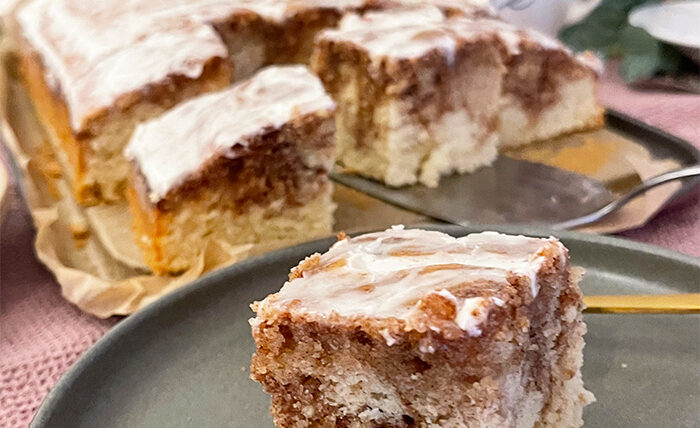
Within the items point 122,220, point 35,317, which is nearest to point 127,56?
point 122,220

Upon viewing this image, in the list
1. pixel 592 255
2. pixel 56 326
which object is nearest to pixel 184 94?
pixel 56 326

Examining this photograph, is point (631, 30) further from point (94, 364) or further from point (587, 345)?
point (94, 364)

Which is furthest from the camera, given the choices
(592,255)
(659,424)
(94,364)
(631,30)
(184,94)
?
(631,30)

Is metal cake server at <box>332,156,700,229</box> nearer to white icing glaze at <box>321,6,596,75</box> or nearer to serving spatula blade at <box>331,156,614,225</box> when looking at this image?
serving spatula blade at <box>331,156,614,225</box>

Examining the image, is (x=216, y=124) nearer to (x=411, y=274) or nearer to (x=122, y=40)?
(x=122, y=40)

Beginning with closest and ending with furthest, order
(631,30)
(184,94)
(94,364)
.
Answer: (94,364)
(184,94)
(631,30)

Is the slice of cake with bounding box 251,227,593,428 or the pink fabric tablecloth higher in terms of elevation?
the slice of cake with bounding box 251,227,593,428

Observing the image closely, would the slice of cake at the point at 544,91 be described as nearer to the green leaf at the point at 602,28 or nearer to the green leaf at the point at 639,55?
the green leaf at the point at 639,55

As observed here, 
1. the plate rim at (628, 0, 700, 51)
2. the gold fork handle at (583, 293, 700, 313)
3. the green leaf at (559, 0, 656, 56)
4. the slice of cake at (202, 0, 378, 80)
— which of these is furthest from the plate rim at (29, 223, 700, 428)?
the green leaf at (559, 0, 656, 56)
